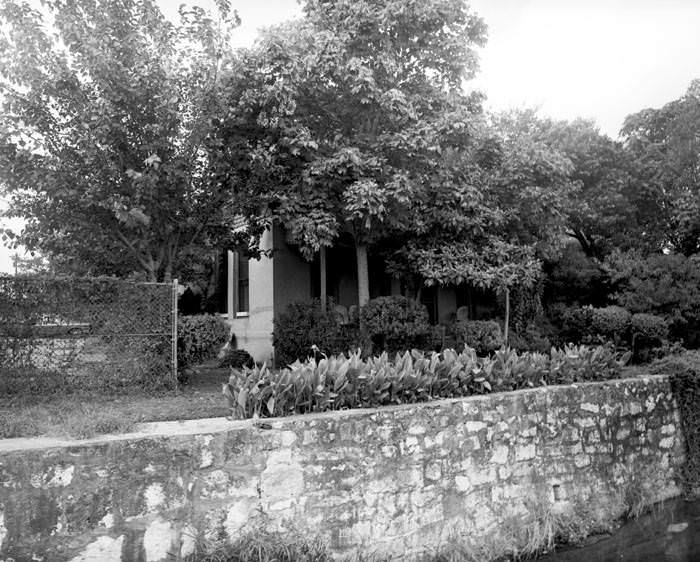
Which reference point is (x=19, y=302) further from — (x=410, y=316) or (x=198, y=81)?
(x=410, y=316)

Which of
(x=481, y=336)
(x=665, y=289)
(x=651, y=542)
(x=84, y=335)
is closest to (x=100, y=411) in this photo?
(x=84, y=335)

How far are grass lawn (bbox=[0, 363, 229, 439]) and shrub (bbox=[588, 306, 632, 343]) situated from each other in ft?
29.4

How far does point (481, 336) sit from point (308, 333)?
3.99 metres

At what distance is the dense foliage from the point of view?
14.1 ft

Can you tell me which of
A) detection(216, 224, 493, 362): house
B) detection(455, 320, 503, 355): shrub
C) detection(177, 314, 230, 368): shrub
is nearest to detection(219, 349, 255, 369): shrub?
Result: detection(216, 224, 493, 362): house

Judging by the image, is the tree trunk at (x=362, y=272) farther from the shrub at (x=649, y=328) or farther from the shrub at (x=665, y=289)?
the shrub at (x=665, y=289)

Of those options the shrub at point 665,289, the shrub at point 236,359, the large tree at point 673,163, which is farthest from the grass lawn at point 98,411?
the large tree at point 673,163

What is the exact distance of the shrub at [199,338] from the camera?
825cm

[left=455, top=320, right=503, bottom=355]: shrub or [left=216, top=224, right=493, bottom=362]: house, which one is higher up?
[left=216, top=224, right=493, bottom=362]: house

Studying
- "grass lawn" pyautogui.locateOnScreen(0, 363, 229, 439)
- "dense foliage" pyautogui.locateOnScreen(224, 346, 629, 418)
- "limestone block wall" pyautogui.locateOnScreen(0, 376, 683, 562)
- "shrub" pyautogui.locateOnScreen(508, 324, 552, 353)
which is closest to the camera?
"limestone block wall" pyautogui.locateOnScreen(0, 376, 683, 562)

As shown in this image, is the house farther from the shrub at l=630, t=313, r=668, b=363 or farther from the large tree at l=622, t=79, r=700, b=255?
the large tree at l=622, t=79, r=700, b=255

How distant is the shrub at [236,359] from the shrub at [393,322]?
113 inches

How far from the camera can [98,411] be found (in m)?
5.41

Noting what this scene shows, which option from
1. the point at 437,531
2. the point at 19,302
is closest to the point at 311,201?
the point at 19,302
